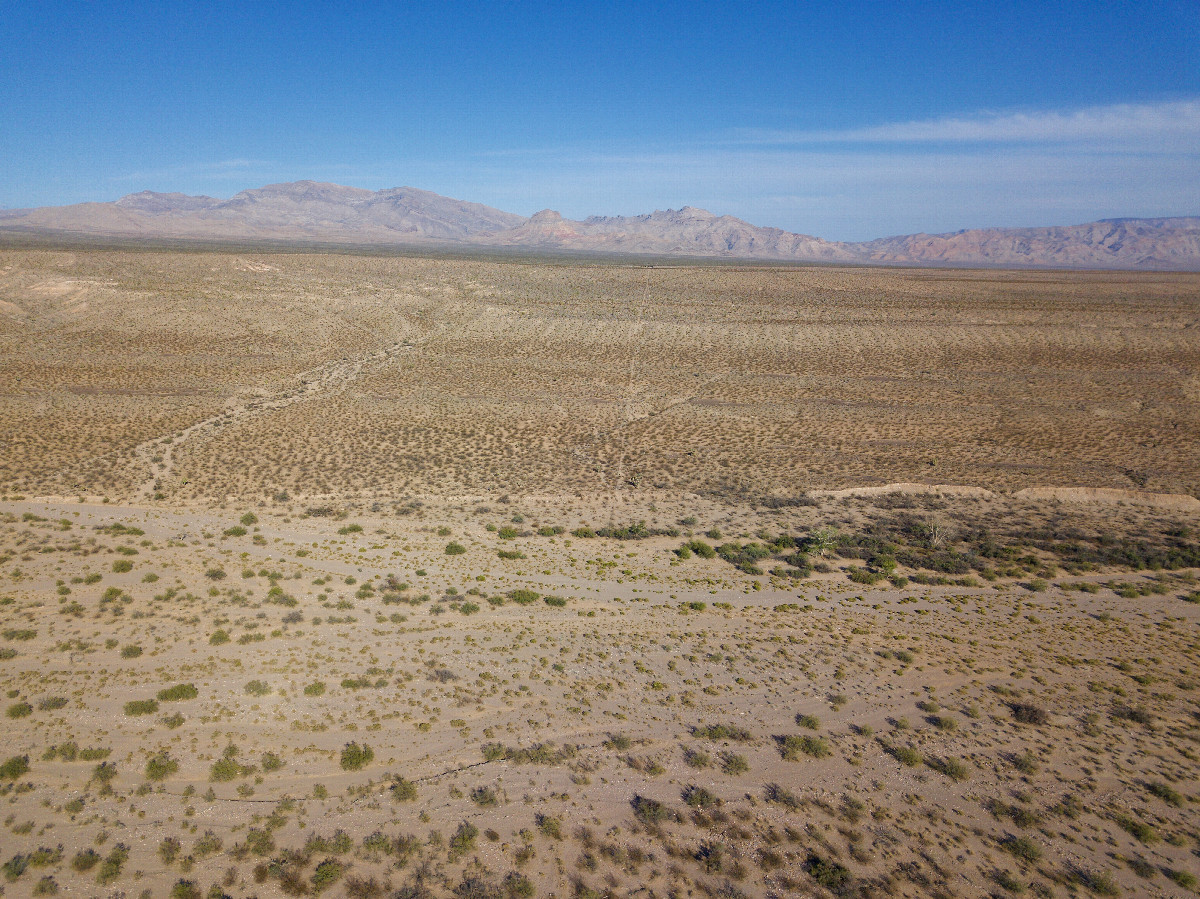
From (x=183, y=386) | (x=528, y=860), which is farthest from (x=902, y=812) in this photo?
(x=183, y=386)

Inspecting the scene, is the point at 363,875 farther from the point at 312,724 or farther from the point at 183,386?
the point at 183,386

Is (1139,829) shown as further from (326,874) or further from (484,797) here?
(326,874)

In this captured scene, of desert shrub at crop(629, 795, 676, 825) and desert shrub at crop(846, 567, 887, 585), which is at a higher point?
desert shrub at crop(846, 567, 887, 585)

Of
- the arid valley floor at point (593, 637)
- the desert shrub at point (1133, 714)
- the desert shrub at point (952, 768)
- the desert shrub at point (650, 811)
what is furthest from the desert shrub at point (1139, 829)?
the desert shrub at point (650, 811)

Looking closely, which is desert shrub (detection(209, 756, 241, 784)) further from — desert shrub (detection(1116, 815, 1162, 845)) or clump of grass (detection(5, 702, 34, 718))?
desert shrub (detection(1116, 815, 1162, 845))

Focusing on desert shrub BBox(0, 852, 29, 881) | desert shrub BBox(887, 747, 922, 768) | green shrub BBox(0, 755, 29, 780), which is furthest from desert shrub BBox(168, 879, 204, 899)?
desert shrub BBox(887, 747, 922, 768)

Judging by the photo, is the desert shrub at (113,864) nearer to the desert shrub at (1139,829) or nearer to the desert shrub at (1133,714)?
the desert shrub at (1139,829)

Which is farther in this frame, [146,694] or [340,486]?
[340,486]
